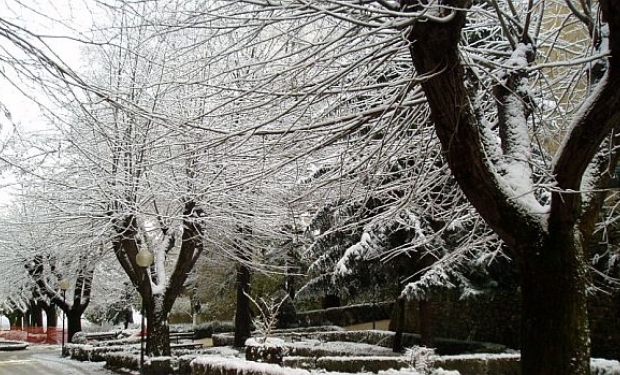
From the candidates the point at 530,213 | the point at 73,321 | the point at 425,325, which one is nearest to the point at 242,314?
the point at 425,325

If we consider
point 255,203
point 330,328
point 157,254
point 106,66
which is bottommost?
point 330,328

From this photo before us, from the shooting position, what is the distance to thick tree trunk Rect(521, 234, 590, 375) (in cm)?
499

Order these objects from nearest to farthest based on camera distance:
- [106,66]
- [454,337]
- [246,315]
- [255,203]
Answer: [255,203] < [106,66] < [454,337] < [246,315]

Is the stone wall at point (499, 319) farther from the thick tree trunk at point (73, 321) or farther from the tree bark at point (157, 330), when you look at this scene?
the thick tree trunk at point (73, 321)

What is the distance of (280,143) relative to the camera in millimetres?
6391

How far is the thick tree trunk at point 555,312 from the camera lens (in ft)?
16.4

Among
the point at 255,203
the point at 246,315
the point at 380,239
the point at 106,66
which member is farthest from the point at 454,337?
the point at 106,66

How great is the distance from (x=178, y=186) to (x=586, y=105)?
9.08m

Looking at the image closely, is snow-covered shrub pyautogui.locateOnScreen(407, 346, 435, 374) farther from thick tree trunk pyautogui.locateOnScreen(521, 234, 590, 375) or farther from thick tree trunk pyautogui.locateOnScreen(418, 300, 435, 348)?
thick tree trunk pyautogui.locateOnScreen(521, 234, 590, 375)

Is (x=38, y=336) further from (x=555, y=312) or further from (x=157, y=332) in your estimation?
(x=555, y=312)

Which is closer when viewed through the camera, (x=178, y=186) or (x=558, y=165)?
(x=558, y=165)

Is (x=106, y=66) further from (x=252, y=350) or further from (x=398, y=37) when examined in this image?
(x=398, y=37)

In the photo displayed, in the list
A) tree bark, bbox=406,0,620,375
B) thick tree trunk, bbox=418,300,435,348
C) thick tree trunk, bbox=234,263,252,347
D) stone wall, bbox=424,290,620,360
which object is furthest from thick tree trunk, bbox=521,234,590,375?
thick tree trunk, bbox=234,263,252,347

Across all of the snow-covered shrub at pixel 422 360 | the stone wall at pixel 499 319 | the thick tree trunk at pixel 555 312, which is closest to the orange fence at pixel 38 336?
the stone wall at pixel 499 319
